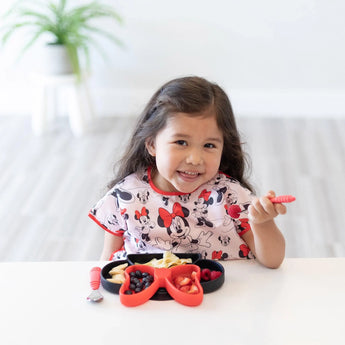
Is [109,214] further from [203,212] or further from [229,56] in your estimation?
[229,56]

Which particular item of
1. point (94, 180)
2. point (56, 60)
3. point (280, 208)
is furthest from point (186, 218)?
A: point (56, 60)

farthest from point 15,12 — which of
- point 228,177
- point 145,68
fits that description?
point 228,177

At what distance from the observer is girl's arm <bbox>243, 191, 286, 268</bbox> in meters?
1.11

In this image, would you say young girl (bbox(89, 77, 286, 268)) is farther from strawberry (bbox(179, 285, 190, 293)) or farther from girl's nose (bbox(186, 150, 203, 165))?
strawberry (bbox(179, 285, 190, 293))

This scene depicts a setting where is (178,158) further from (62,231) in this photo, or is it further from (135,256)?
(62,231)

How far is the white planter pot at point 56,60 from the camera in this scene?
3686 mm

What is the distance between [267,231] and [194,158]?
216mm

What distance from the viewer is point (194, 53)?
4109mm

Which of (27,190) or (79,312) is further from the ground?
(79,312)

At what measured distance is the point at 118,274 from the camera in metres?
1.16

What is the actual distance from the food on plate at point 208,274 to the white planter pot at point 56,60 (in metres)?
2.80

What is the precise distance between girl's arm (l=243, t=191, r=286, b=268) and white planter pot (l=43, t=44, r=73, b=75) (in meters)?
2.75

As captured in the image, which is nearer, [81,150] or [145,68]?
[81,150]

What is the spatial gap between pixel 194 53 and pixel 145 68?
1.18 ft
